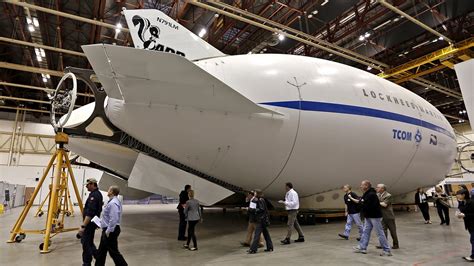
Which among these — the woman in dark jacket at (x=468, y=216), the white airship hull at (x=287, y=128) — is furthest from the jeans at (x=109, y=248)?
the woman in dark jacket at (x=468, y=216)

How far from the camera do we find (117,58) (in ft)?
16.9

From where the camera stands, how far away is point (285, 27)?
38.1ft

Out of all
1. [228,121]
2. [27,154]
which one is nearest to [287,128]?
[228,121]

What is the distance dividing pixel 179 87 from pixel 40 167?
23.0 m

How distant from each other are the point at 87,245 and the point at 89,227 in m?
0.26

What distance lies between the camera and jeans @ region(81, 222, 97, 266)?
439 centimetres

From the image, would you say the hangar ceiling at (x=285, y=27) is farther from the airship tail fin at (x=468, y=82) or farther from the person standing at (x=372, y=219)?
the person standing at (x=372, y=219)

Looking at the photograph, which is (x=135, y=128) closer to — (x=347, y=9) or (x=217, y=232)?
(x=217, y=232)

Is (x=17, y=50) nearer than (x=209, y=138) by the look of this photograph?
No

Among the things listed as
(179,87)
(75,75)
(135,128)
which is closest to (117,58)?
(179,87)

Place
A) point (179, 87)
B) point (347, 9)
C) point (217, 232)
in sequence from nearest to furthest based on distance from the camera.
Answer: point (179, 87) → point (217, 232) → point (347, 9)

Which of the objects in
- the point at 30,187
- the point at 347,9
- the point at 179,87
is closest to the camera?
the point at 179,87

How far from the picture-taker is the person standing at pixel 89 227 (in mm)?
4434

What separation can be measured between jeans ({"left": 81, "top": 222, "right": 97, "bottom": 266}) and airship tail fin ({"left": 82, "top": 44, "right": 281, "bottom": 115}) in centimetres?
263
